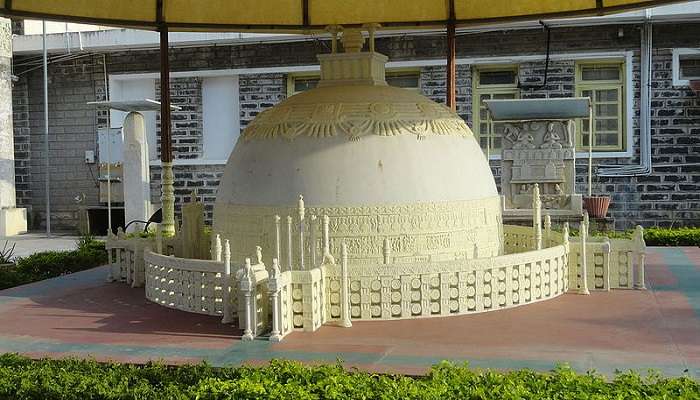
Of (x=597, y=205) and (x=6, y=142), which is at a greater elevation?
(x=6, y=142)

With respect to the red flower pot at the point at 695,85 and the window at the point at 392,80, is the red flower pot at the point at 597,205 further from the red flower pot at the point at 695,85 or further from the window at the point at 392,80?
the window at the point at 392,80

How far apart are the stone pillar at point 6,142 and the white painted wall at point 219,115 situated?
6394 millimetres

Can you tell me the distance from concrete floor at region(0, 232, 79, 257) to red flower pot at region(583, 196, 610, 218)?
1379 centimetres

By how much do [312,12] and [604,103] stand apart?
37.0 feet

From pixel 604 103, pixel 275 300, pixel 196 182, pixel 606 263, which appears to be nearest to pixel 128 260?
pixel 275 300

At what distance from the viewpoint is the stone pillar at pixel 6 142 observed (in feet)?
84.0

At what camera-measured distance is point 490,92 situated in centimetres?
2369

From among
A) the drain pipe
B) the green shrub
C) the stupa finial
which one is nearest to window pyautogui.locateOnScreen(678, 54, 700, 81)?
the drain pipe

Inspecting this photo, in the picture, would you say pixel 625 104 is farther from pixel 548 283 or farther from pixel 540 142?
pixel 548 283

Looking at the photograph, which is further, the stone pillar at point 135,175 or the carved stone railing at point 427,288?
the stone pillar at point 135,175

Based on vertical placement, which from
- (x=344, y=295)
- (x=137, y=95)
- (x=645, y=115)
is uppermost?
(x=137, y=95)

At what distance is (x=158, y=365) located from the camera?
785cm

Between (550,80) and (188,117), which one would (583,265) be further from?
(188,117)

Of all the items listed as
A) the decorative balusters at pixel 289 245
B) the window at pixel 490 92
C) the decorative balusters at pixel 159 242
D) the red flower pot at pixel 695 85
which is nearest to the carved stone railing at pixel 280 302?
the decorative balusters at pixel 289 245
